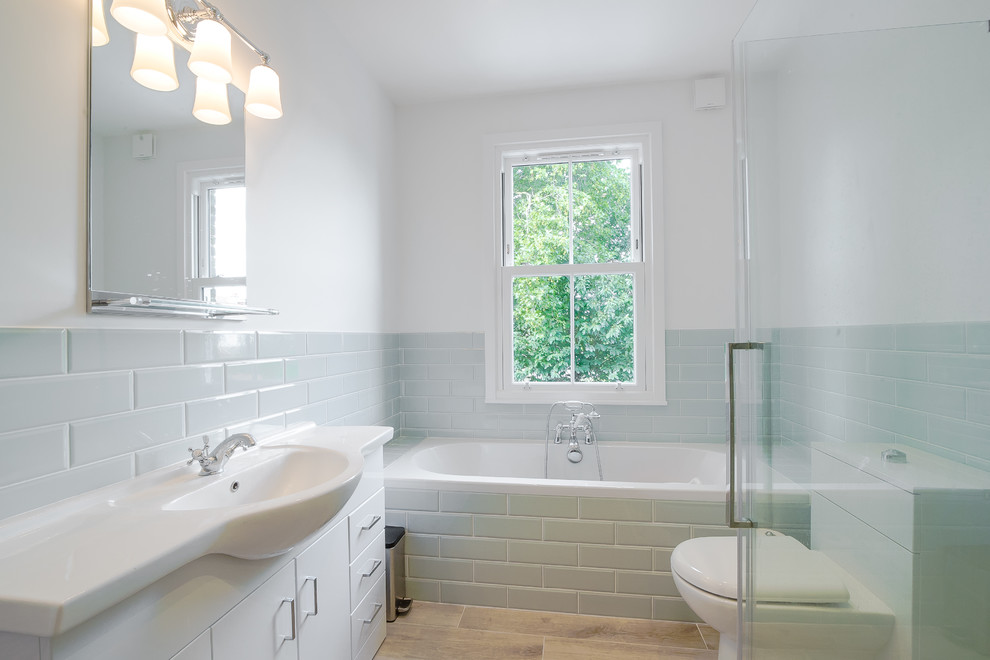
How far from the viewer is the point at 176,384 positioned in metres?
1.33

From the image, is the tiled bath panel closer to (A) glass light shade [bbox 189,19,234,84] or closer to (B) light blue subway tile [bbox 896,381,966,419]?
(B) light blue subway tile [bbox 896,381,966,419]

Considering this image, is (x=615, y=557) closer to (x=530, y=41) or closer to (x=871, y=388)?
(x=871, y=388)

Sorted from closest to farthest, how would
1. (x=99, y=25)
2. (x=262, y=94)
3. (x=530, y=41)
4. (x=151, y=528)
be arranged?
(x=151, y=528), (x=99, y=25), (x=262, y=94), (x=530, y=41)

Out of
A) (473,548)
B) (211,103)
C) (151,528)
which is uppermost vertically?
(211,103)

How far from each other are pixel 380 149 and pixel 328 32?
2.31 feet

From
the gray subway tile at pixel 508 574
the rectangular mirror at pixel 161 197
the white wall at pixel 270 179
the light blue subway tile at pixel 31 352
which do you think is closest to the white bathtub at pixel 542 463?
the gray subway tile at pixel 508 574

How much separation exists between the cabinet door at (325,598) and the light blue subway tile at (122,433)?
0.50 metres

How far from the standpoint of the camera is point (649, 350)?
9.41 feet

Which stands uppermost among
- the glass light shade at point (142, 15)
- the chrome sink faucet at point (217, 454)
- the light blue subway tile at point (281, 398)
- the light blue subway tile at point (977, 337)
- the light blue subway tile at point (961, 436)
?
the glass light shade at point (142, 15)

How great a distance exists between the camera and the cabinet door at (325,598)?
4.36 ft

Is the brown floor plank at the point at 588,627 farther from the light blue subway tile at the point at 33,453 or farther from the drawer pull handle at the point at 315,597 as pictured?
the light blue subway tile at the point at 33,453

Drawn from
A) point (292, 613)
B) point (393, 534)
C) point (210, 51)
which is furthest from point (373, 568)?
point (210, 51)

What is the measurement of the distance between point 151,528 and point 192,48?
1291 mm

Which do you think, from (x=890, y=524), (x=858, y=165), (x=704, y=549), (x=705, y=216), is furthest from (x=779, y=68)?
(x=705, y=216)
